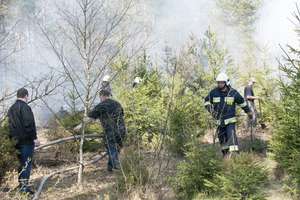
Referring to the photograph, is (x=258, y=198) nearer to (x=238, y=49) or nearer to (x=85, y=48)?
(x=85, y=48)

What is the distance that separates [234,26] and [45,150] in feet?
110

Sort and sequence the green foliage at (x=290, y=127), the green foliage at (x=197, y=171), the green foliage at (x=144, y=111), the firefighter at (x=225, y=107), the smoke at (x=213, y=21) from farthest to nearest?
the smoke at (x=213, y=21) < the green foliage at (x=144, y=111) < the firefighter at (x=225, y=107) < the green foliage at (x=197, y=171) < the green foliage at (x=290, y=127)

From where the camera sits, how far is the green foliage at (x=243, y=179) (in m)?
5.70

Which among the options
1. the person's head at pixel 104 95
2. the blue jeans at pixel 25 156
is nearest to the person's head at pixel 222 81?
the person's head at pixel 104 95

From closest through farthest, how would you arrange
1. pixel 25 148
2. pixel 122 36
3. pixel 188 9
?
pixel 25 148
pixel 122 36
pixel 188 9

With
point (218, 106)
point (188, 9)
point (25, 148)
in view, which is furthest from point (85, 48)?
point (188, 9)

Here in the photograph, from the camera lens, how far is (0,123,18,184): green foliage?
6830 millimetres

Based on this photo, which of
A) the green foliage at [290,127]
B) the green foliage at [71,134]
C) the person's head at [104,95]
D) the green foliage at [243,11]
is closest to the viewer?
the green foliage at [290,127]

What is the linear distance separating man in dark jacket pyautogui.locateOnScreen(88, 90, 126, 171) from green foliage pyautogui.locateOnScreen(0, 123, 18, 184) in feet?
4.64

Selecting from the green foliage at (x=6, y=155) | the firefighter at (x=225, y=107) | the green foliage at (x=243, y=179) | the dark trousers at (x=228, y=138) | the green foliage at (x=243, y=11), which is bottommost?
the green foliage at (x=243, y=179)

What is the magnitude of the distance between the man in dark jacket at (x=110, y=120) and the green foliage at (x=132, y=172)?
0.82 metres

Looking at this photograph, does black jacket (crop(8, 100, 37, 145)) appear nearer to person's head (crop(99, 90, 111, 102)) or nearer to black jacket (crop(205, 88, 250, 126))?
person's head (crop(99, 90, 111, 102))

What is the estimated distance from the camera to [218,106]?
27.5 ft

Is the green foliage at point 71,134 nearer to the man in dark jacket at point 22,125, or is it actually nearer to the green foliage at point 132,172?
the man in dark jacket at point 22,125
